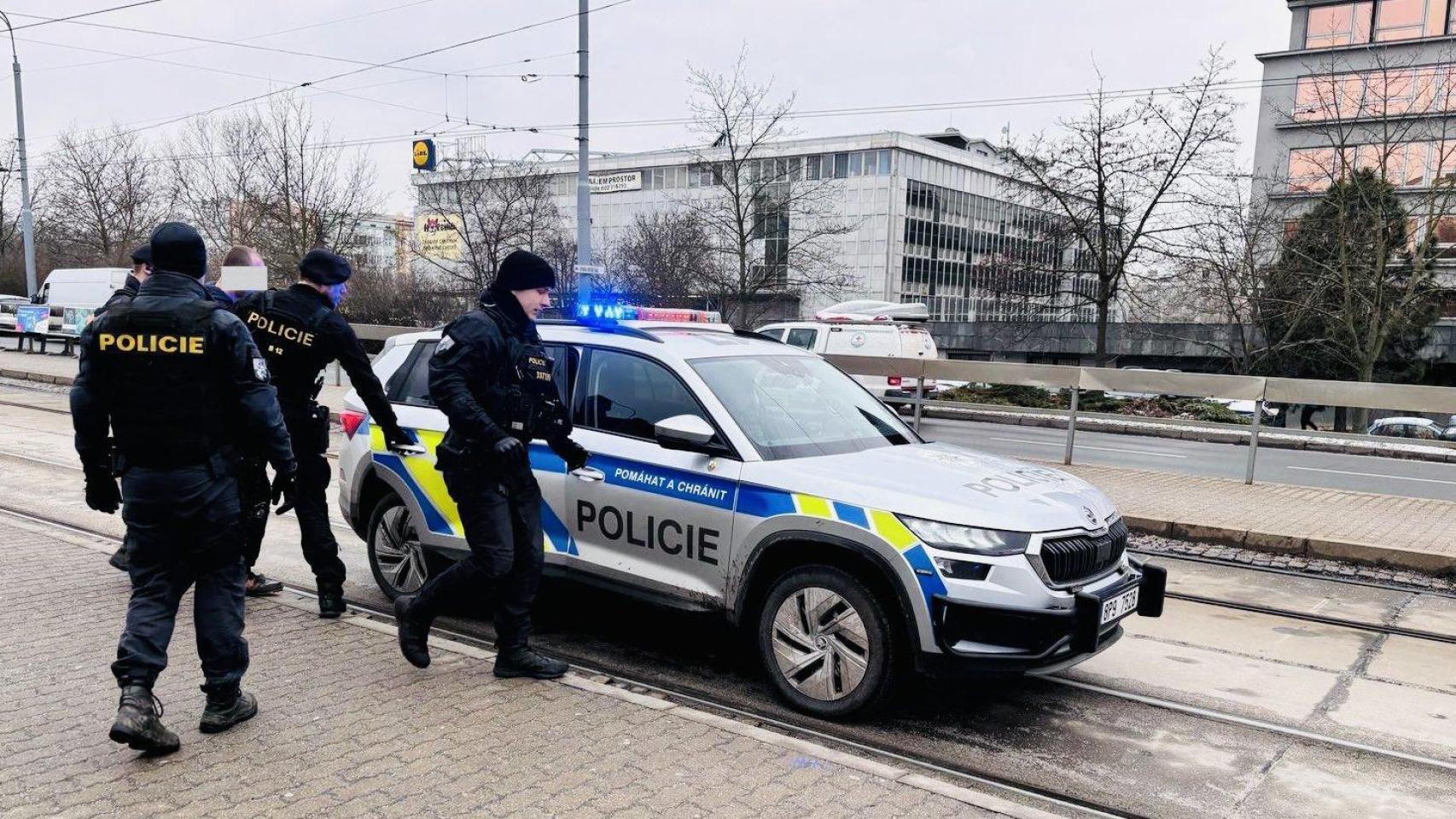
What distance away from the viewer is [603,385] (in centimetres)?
521

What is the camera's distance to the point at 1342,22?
163ft

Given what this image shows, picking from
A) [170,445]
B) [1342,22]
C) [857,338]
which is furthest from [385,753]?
[1342,22]

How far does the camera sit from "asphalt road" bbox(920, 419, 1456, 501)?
13.1 meters

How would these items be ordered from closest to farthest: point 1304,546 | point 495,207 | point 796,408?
point 796,408, point 1304,546, point 495,207

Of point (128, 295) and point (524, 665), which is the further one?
point (524, 665)

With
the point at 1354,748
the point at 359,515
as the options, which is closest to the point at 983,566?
the point at 1354,748

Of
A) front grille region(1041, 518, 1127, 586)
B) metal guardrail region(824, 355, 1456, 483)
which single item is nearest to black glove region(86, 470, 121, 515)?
front grille region(1041, 518, 1127, 586)

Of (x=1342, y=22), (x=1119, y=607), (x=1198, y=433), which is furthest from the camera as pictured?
(x=1342, y=22)

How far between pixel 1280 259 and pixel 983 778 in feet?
107

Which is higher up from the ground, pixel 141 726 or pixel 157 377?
pixel 157 377

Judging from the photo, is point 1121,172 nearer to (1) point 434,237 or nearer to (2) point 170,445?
(2) point 170,445

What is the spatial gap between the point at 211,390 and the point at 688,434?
1879 millimetres

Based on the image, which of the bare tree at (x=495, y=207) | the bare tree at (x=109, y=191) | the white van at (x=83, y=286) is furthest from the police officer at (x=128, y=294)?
the bare tree at (x=109, y=191)

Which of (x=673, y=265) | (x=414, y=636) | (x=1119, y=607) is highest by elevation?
(x=673, y=265)
